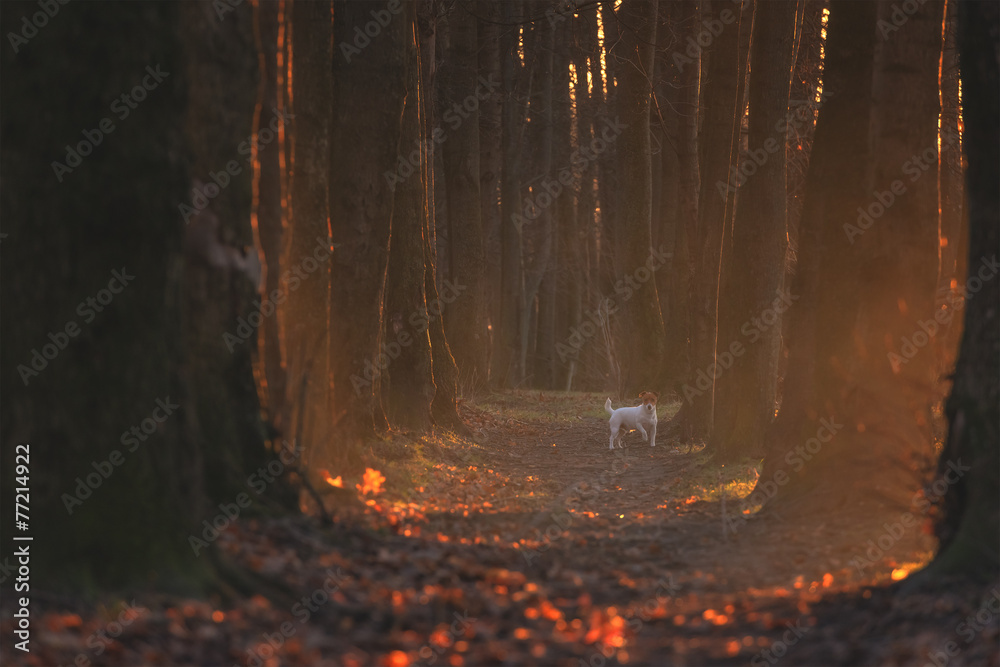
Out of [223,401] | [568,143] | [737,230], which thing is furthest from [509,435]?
[568,143]

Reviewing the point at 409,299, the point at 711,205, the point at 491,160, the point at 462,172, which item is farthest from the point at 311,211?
the point at 491,160

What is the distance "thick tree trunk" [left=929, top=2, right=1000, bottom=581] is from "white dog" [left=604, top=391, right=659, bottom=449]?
30.8ft

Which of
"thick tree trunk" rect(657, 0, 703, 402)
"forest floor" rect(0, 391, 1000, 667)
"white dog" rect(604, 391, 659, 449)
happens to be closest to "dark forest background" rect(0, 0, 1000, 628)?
"forest floor" rect(0, 391, 1000, 667)

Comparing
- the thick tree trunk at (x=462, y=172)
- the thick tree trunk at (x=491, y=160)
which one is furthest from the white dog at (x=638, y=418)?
the thick tree trunk at (x=491, y=160)

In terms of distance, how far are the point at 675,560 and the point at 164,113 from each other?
5.04 meters

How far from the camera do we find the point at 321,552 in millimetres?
6453

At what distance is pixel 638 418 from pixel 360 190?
676 cm

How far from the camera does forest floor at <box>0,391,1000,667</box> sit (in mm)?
4973

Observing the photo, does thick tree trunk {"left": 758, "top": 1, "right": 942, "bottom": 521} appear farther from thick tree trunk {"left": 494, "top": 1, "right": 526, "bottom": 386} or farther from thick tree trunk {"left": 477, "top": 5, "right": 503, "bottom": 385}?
thick tree trunk {"left": 494, "top": 1, "right": 526, "bottom": 386}

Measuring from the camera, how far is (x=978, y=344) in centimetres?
593

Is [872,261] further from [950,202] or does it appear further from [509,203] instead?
[509,203]

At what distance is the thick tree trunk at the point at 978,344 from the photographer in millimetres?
5734

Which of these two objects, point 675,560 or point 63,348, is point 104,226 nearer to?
point 63,348

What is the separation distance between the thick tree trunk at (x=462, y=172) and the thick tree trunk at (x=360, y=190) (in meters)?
8.51
